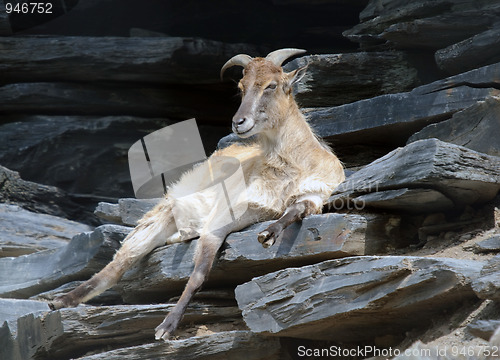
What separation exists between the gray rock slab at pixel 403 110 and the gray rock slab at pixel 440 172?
4.65ft

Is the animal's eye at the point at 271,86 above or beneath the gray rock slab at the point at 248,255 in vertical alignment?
above

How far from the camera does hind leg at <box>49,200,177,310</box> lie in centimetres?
642

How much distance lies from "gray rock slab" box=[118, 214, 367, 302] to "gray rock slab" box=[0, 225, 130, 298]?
47 centimetres

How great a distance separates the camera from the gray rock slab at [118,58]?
10656mm

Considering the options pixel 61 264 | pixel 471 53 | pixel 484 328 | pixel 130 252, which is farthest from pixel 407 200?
pixel 61 264

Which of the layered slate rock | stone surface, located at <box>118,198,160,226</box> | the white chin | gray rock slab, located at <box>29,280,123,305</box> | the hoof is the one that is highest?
the white chin

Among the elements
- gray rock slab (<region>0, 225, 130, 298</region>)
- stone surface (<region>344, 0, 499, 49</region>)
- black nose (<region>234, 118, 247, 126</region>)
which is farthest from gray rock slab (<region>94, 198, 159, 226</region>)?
A: stone surface (<region>344, 0, 499, 49</region>)

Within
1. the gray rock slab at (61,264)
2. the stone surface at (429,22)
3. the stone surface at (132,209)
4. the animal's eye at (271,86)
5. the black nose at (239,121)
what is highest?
the stone surface at (429,22)

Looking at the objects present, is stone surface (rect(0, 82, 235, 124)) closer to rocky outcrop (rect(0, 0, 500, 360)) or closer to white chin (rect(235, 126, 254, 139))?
rocky outcrop (rect(0, 0, 500, 360))

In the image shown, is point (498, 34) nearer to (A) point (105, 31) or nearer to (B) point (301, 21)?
(B) point (301, 21)

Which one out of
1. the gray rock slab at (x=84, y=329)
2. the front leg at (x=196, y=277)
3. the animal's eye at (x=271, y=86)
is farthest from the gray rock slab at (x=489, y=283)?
the animal's eye at (x=271, y=86)

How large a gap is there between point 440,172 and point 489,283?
1.10 metres

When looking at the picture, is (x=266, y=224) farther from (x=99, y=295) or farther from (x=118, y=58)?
(x=118, y=58)

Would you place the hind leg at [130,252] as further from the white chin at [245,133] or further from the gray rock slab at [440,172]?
the gray rock slab at [440,172]
